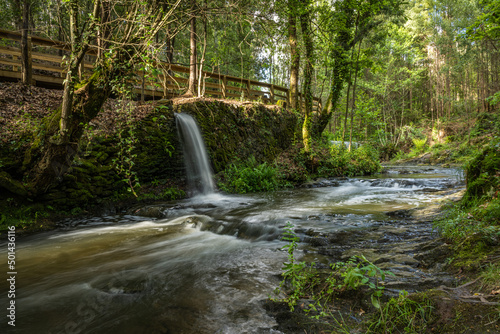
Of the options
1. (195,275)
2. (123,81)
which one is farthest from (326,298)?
(123,81)

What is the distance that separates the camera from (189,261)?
3.78 meters

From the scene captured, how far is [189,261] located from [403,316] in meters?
2.82

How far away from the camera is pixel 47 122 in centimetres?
585

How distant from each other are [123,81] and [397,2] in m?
14.6

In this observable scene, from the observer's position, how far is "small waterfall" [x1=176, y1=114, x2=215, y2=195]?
9.08 metres

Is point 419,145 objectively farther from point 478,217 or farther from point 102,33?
point 102,33

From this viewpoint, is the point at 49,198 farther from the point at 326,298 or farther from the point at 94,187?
the point at 326,298

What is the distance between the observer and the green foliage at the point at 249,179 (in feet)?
31.3

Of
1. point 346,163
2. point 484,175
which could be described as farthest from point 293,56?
point 484,175

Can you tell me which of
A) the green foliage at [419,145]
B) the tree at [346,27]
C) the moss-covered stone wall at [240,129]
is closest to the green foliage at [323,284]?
the moss-covered stone wall at [240,129]

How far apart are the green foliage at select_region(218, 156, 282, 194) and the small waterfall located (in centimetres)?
61

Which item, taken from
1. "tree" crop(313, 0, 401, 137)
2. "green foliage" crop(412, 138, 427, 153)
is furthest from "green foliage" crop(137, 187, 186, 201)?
"green foliage" crop(412, 138, 427, 153)

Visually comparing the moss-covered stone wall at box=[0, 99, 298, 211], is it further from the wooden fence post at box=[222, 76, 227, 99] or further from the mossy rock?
the mossy rock

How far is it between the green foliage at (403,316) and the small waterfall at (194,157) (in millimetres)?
7512
